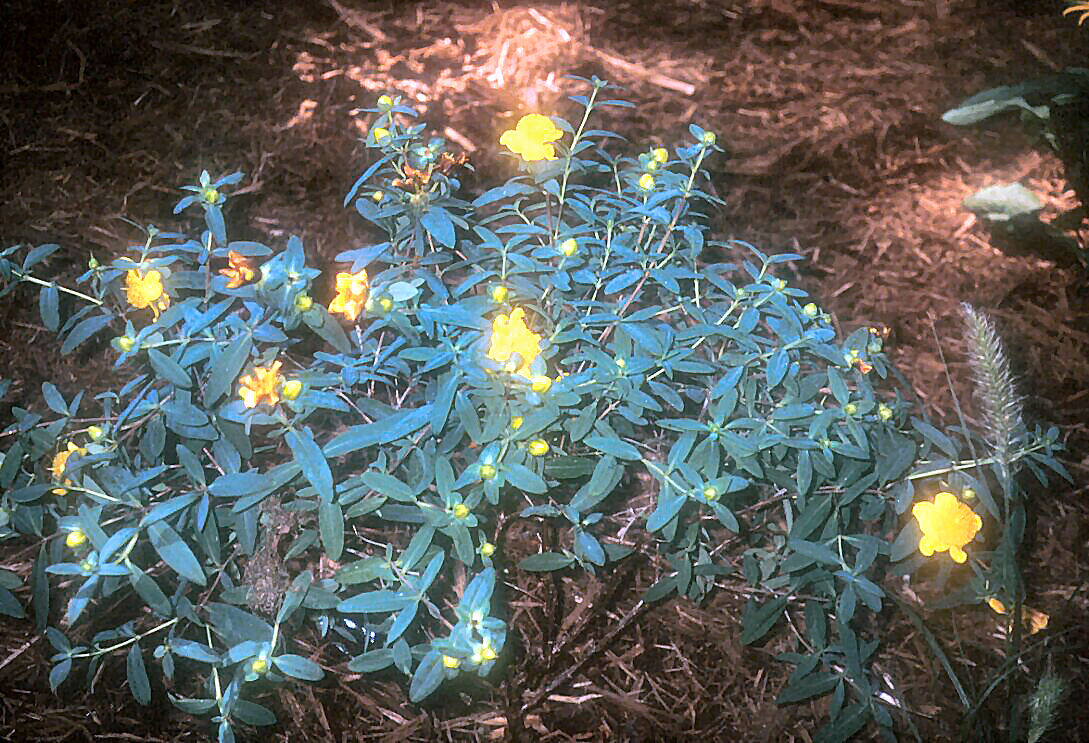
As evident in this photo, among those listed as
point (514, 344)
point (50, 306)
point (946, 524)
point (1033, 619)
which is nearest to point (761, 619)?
point (946, 524)

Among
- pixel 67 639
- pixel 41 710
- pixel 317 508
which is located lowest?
pixel 41 710

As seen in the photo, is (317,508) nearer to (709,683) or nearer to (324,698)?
(324,698)

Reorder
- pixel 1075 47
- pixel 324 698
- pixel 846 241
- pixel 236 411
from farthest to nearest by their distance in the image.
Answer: pixel 1075 47 → pixel 846 241 → pixel 324 698 → pixel 236 411

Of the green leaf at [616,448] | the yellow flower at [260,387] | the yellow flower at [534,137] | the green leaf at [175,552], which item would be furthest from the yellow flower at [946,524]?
the green leaf at [175,552]

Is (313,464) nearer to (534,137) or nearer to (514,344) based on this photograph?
(514,344)

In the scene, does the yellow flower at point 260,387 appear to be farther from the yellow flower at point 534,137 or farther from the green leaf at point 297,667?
the yellow flower at point 534,137

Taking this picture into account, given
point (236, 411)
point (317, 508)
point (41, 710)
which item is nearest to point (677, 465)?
point (317, 508)
